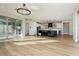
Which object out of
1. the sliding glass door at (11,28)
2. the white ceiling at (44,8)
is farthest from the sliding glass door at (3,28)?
the white ceiling at (44,8)

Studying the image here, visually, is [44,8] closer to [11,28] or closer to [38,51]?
[38,51]

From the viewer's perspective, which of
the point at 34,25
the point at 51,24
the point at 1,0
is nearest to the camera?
the point at 1,0

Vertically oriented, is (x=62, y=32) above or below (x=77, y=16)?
below

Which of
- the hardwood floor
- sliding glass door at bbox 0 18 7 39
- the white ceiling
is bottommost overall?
the hardwood floor

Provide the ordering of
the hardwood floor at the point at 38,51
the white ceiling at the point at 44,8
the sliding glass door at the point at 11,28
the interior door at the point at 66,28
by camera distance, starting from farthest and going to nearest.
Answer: the interior door at the point at 66,28 → the sliding glass door at the point at 11,28 → the white ceiling at the point at 44,8 → the hardwood floor at the point at 38,51

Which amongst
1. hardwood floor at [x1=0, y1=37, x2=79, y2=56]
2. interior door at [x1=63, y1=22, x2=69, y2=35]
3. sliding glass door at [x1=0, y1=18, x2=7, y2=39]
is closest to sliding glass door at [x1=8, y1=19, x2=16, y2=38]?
sliding glass door at [x1=0, y1=18, x2=7, y2=39]

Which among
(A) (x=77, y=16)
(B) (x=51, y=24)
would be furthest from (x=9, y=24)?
(B) (x=51, y=24)

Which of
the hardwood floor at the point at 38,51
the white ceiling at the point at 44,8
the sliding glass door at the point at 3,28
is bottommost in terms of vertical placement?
the hardwood floor at the point at 38,51

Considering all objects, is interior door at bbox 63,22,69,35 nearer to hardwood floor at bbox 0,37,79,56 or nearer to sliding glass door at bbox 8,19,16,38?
sliding glass door at bbox 8,19,16,38

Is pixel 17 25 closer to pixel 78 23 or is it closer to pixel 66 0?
pixel 78 23

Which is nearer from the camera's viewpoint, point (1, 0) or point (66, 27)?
point (1, 0)

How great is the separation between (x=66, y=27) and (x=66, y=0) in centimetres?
1509

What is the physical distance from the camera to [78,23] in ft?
25.4

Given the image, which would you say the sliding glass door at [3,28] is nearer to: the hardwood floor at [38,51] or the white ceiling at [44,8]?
the white ceiling at [44,8]
